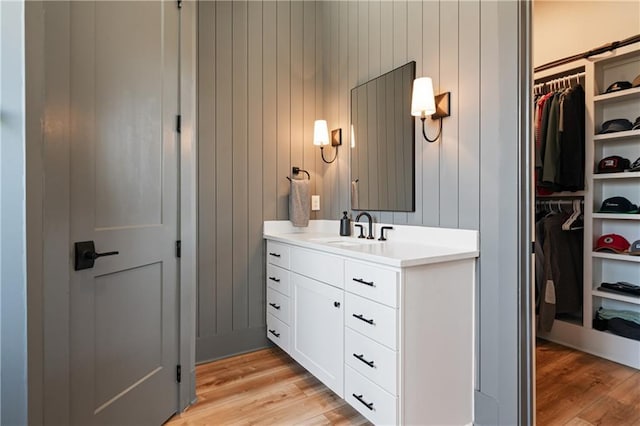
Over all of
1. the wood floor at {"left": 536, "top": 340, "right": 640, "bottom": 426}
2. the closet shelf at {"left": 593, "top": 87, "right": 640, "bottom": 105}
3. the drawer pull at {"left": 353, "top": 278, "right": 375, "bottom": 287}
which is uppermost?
the closet shelf at {"left": 593, "top": 87, "right": 640, "bottom": 105}

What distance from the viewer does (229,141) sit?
8.40 ft

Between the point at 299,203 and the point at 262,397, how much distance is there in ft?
4.55

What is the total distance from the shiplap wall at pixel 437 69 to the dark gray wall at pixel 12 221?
5.97ft

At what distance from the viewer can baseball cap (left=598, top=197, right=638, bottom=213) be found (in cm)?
248

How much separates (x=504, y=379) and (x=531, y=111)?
1223 mm

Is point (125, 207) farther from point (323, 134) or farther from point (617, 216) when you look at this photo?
point (617, 216)

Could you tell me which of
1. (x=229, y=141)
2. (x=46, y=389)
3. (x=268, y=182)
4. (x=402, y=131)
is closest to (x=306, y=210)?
(x=268, y=182)

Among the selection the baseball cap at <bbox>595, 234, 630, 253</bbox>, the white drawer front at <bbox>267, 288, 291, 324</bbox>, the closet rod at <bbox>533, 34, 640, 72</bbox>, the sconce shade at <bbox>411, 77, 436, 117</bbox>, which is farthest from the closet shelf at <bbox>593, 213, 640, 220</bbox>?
the white drawer front at <bbox>267, 288, 291, 324</bbox>

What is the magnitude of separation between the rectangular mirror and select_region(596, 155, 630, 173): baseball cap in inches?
64.3

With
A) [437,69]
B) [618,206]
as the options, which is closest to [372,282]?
[437,69]

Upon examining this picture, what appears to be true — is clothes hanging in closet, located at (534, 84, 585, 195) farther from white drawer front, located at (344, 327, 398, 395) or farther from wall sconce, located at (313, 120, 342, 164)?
white drawer front, located at (344, 327, 398, 395)

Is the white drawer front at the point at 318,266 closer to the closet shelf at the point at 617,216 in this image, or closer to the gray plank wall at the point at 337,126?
the gray plank wall at the point at 337,126

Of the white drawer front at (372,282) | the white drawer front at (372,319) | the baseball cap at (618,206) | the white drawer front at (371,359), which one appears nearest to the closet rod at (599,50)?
the baseball cap at (618,206)

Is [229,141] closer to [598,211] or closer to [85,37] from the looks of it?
[85,37]
